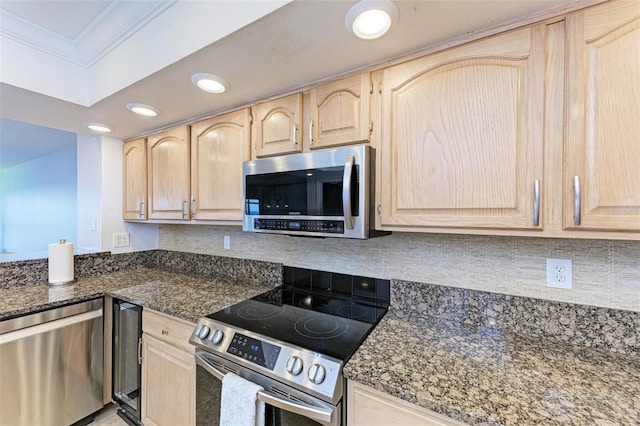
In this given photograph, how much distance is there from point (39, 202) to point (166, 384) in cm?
498

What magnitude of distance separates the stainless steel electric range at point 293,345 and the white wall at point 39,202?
3921 millimetres

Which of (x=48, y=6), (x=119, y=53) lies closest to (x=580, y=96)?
(x=119, y=53)

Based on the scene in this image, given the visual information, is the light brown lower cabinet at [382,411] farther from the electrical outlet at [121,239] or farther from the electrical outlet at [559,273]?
the electrical outlet at [121,239]

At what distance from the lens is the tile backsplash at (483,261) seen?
3.25 feet

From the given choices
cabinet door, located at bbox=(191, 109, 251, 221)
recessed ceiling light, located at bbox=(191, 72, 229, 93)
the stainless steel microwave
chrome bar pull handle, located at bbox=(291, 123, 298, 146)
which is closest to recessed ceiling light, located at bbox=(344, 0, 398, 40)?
the stainless steel microwave

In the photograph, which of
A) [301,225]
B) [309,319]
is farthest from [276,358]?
[301,225]

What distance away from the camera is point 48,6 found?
128 cm

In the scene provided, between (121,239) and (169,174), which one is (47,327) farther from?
(169,174)

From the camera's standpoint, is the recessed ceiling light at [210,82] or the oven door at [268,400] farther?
the recessed ceiling light at [210,82]

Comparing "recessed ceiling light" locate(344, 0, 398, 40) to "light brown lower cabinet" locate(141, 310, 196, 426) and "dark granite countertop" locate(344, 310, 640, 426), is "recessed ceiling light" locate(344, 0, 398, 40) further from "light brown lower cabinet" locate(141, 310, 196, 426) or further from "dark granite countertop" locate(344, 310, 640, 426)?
"light brown lower cabinet" locate(141, 310, 196, 426)

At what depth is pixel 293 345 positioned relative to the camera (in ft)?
3.33

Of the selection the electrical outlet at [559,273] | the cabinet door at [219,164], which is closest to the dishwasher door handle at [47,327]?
the cabinet door at [219,164]

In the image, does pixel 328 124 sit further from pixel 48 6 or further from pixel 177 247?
pixel 177 247

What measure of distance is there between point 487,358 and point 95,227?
111 inches
